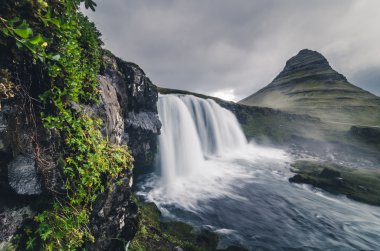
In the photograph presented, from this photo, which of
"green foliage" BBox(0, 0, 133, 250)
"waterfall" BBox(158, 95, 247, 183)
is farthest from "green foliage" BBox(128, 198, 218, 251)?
"waterfall" BBox(158, 95, 247, 183)

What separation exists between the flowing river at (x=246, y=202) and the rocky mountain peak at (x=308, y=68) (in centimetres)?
13498

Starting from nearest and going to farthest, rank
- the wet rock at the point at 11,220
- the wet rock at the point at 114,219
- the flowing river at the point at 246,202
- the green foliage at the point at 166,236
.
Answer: the wet rock at the point at 11,220, the wet rock at the point at 114,219, the green foliage at the point at 166,236, the flowing river at the point at 246,202

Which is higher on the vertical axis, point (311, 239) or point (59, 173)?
point (59, 173)

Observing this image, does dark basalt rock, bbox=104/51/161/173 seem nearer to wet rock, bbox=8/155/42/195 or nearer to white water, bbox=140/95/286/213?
white water, bbox=140/95/286/213

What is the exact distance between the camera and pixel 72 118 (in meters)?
4.59

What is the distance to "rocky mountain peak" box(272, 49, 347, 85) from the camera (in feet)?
450

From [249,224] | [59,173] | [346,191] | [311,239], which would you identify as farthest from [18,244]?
[346,191]

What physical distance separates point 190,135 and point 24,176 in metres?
26.9

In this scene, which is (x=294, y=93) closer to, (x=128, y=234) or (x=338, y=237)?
(x=338, y=237)

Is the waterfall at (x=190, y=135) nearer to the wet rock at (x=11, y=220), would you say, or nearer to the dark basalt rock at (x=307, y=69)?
the wet rock at (x=11, y=220)

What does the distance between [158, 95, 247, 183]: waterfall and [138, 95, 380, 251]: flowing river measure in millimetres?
151

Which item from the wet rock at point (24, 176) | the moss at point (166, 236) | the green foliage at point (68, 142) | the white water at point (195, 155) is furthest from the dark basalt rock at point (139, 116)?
the wet rock at point (24, 176)

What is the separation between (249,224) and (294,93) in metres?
134

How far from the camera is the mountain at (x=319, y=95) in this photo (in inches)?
3509
